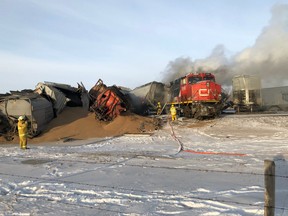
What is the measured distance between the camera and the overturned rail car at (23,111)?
1975 centimetres

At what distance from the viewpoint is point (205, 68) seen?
32.3 meters

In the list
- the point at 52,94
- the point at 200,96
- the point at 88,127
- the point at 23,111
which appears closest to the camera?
the point at 23,111

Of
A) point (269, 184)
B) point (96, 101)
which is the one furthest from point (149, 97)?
point (269, 184)

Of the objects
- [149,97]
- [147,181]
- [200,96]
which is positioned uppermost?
[149,97]

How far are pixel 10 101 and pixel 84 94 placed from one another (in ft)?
27.4

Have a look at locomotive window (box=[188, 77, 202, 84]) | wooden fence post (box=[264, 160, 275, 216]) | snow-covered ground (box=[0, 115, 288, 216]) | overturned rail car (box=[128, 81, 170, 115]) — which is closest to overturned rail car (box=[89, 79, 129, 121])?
locomotive window (box=[188, 77, 202, 84])

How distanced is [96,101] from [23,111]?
5283 mm

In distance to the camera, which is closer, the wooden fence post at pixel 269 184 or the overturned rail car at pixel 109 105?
the wooden fence post at pixel 269 184

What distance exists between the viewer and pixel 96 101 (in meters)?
23.2

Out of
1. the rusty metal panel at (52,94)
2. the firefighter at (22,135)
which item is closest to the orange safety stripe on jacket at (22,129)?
the firefighter at (22,135)

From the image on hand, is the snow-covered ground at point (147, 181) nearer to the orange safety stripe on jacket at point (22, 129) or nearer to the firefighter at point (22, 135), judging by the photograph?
the firefighter at point (22, 135)

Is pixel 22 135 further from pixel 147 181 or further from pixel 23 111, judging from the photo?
pixel 147 181

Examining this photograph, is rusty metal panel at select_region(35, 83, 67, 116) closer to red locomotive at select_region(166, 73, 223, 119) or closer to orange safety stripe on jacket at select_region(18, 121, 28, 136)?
orange safety stripe on jacket at select_region(18, 121, 28, 136)

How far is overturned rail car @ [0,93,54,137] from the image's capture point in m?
19.8
